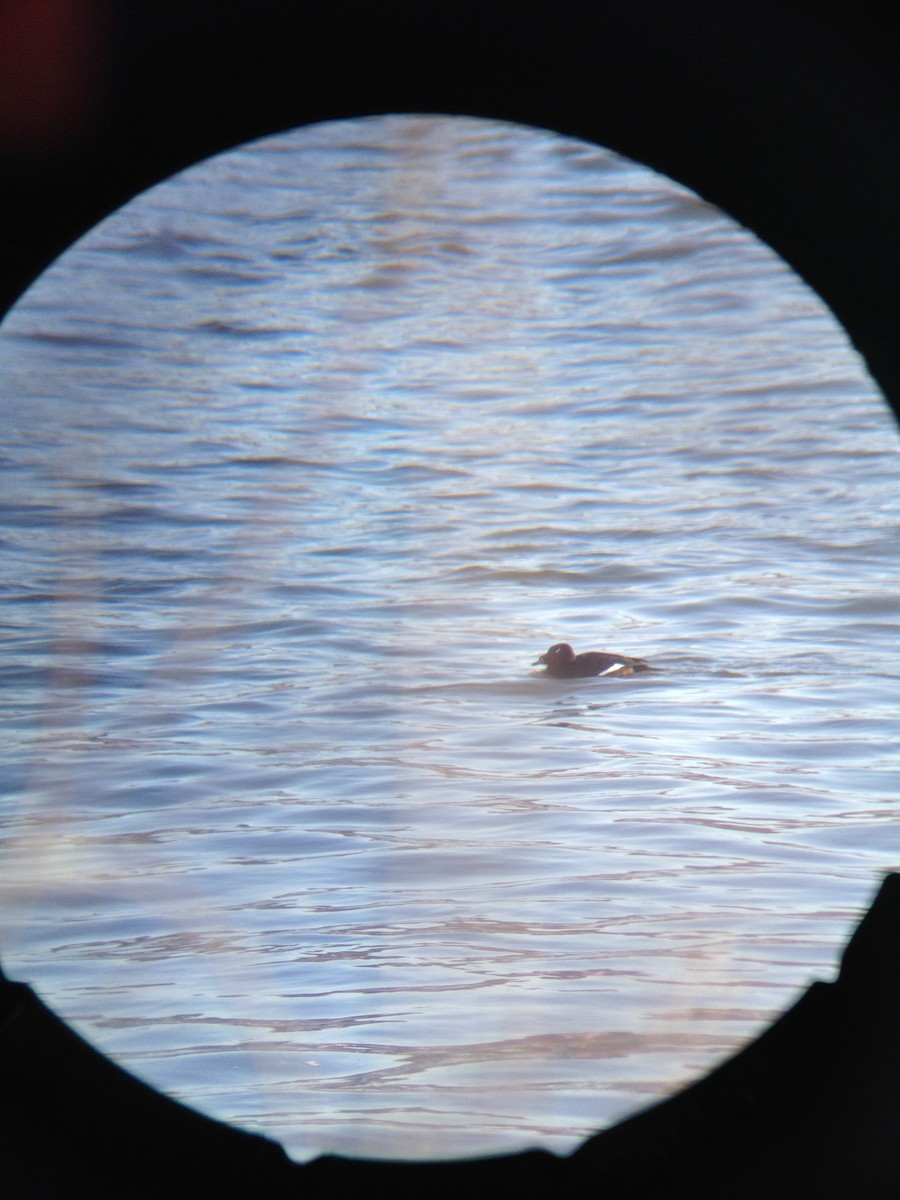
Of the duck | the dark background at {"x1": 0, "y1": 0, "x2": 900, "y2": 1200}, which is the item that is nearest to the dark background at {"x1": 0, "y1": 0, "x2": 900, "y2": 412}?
the dark background at {"x1": 0, "y1": 0, "x2": 900, "y2": 1200}

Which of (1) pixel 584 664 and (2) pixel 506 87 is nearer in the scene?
(2) pixel 506 87

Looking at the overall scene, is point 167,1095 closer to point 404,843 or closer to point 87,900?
point 87,900

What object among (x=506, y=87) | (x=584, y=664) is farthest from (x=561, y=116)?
(x=584, y=664)

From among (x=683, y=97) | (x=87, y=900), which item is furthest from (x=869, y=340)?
(x=87, y=900)

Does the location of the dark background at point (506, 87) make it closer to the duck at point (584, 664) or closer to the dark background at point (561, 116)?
the dark background at point (561, 116)

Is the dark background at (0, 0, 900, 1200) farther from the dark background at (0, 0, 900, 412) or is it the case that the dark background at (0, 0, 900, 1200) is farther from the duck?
the duck

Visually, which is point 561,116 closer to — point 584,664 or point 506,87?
point 506,87
